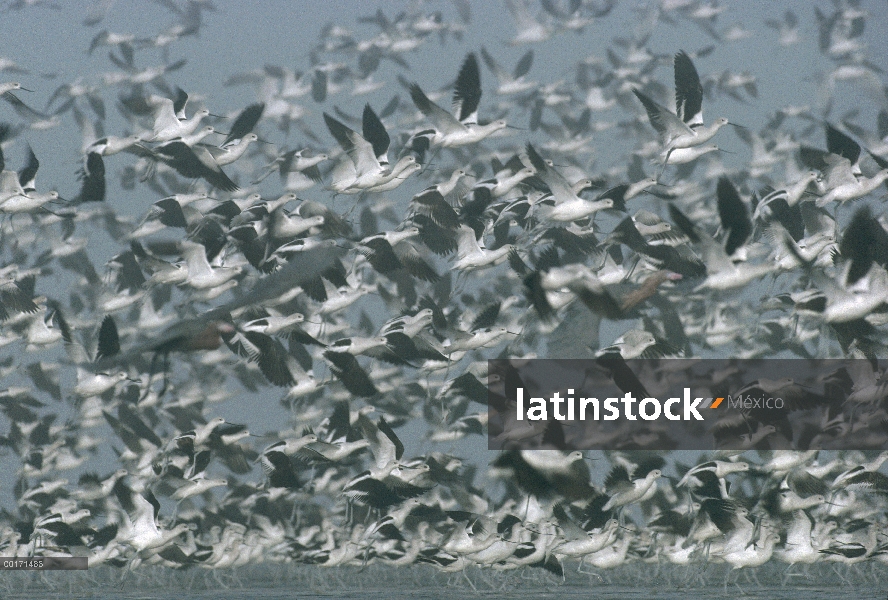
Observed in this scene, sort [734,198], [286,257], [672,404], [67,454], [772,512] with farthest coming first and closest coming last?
[67,454]
[672,404]
[772,512]
[286,257]
[734,198]

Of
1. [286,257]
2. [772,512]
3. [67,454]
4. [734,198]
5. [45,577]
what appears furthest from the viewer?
[67,454]

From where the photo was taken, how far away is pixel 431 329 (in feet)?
82.3

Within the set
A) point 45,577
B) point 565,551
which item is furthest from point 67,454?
point 565,551

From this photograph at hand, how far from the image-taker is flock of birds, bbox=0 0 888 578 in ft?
72.2

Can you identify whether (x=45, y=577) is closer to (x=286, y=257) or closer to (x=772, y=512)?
(x=286, y=257)

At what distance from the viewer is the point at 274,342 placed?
74.6ft

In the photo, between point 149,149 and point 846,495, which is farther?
point 846,495

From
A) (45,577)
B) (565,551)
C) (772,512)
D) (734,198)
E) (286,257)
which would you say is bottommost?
(45,577)

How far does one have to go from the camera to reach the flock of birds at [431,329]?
72.2 ft

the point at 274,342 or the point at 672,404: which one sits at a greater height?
the point at 274,342

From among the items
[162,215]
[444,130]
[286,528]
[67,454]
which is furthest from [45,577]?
[444,130]

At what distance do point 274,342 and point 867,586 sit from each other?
52.1ft

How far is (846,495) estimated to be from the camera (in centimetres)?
2755

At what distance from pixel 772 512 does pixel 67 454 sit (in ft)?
63.5
